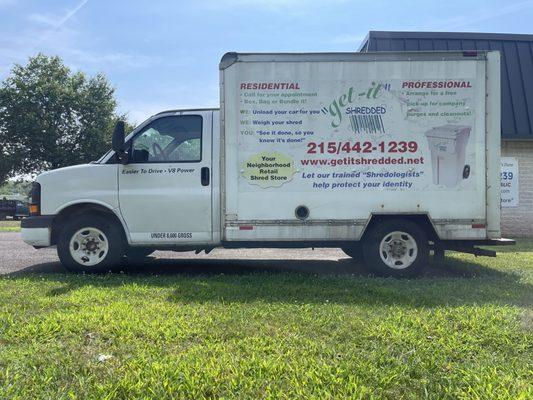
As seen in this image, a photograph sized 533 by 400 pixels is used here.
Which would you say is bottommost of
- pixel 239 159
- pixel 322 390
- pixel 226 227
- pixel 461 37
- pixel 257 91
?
pixel 322 390

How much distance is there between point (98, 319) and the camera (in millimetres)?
4285

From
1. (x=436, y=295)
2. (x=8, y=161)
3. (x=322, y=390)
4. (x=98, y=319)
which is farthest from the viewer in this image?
(x=8, y=161)

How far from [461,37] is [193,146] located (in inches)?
412

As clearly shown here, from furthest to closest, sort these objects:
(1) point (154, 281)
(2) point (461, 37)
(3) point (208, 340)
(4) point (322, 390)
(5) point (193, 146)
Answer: (2) point (461, 37)
(5) point (193, 146)
(1) point (154, 281)
(3) point (208, 340)
(4) point (322, 390)

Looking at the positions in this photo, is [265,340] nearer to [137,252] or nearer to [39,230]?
[137,252]

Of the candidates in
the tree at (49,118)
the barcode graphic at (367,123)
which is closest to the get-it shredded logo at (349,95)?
the barcode graphic at (367,123)

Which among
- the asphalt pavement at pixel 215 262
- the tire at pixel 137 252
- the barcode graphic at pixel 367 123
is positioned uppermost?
the barcode graphic at pixel 367 123

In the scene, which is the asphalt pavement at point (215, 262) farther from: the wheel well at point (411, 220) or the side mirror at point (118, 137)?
the side mirror at point (118, 137)

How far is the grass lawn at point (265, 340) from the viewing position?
3.04 m

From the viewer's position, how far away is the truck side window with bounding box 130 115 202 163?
22.5ft

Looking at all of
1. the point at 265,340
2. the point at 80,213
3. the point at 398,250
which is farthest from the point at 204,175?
the point at 265,340

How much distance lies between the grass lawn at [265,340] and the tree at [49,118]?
26280 mm

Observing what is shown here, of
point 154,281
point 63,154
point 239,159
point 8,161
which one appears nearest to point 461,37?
point 239,159

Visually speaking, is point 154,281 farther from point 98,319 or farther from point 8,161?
point 8,161
